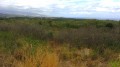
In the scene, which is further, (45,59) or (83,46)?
(83,46)

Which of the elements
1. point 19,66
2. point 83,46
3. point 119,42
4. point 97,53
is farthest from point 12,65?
point 119,42

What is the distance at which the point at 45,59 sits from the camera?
277 inches

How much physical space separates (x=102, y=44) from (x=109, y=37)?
1450mm

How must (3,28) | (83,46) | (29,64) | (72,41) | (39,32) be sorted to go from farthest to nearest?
(3,28) < (39,32) < (72,41) < (83,46) < (29,64)

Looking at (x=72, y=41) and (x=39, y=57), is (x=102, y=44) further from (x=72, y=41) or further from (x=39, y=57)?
(x=39, y=57)

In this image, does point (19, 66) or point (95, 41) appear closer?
point (19, 66)

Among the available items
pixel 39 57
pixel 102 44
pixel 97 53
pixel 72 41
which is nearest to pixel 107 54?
pixel 97 53

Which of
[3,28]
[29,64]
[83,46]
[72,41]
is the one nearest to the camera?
[29,64]

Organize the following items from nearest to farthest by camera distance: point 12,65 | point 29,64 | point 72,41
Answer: point 29,64 → point 12,65 → point 72,41

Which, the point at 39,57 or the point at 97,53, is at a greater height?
the point at 39,57

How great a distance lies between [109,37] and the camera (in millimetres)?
15367

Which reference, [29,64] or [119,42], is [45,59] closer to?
[29,64]

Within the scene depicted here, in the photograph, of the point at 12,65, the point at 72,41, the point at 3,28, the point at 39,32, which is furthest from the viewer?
the point at 3,28

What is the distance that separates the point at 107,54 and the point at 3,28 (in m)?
11.0
